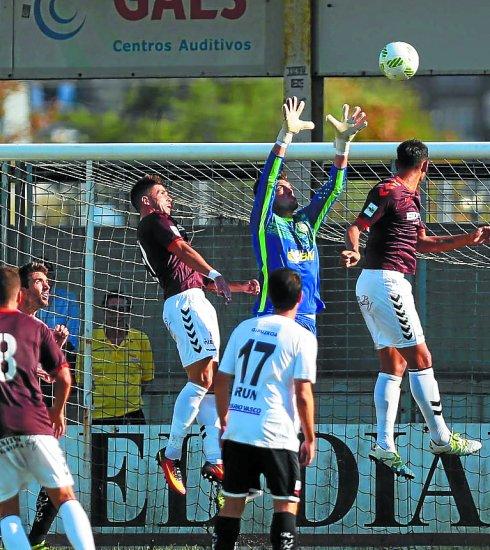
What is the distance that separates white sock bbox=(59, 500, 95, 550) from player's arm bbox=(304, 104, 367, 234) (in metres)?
2.93

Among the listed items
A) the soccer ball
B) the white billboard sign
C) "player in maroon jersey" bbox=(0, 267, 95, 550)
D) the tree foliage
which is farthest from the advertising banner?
the white billboard sign

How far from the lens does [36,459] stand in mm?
8438

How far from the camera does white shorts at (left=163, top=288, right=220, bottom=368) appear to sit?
32.4 feet

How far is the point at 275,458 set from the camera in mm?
8141

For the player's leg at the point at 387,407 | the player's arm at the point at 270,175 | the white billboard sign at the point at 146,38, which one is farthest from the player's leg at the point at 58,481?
the white billboard sign at the point at 146,38

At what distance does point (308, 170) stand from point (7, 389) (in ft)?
14.3

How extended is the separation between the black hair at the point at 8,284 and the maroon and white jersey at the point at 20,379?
9 cm

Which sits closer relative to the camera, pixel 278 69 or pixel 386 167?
pixel 386 167

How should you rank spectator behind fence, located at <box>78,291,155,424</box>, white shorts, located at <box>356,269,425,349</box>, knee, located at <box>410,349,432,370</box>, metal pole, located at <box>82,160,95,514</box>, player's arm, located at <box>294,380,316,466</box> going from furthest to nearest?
spectator behind fence, located at <box>78,291,155,424</box>
metal pole, located at <box>82,160,95,514</box>
knee, located at <box>410,349,432,370</box>
white shorts, located at <box>356,269,425,349</box>
player's arm, located at <box>294,380,316,466</box>

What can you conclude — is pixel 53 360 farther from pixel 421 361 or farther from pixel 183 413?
pixel 421 361

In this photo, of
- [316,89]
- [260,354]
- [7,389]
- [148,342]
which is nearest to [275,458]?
[260,354]

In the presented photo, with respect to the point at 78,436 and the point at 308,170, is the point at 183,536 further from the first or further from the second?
the point at 308,170

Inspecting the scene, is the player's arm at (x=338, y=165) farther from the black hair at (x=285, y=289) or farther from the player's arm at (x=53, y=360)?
the player's arm at (x=53, y=360)

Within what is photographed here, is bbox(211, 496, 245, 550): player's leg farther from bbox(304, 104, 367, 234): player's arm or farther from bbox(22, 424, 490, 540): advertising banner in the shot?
bbox(22, 424, 490, 540): advertising banner
